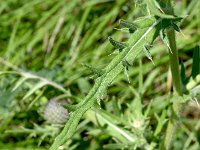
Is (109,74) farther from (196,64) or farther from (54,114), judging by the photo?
(54,114)

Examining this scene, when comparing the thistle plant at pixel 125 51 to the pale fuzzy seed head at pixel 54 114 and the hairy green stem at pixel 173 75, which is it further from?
the pale fuzzy seed head at pixel 54 114

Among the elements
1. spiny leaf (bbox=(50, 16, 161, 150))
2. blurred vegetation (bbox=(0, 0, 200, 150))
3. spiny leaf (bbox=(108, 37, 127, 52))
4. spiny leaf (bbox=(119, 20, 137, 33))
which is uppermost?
spiny leaf (bbox=(119, 20, 137, 33))

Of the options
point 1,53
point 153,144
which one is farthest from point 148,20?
point 1,53

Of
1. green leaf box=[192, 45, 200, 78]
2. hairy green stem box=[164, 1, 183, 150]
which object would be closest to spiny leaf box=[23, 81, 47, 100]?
hairy green stem box=[164, 1, 183, 150]

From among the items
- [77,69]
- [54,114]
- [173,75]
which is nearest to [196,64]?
[173,75]

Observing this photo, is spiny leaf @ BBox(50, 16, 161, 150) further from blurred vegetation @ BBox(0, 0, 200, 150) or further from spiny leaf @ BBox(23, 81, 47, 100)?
spiny leaf @ BBox(23, 81, 47, 100)

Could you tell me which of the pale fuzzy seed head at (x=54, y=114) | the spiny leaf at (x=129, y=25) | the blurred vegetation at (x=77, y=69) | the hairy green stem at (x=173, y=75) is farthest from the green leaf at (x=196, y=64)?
the pale fuzzy seed head at (x=54, y=114)

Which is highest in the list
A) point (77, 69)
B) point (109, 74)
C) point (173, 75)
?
point (109, 74)

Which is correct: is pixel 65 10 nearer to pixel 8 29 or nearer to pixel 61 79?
Answer: pixel 8 29

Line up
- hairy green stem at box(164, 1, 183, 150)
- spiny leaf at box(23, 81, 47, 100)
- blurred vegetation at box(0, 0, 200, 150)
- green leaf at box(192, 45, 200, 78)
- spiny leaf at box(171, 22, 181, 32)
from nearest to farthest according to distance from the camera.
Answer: spiny leaf at box(171, 22, 181, 32)
hairy green stem at box(164, 1, 183, 150)
green leaf at box(192, 45, 200, 78)
spiny leaf at box(23, 81, 47, 100)
blurred vegetation at box(0, 0, 200, 150)
